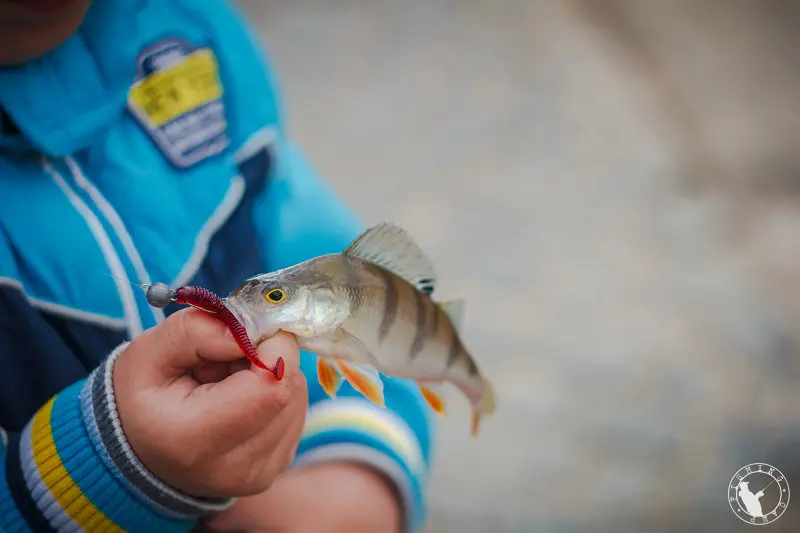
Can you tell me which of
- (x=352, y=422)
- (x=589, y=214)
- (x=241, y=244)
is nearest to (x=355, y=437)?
(x=352, y=422)

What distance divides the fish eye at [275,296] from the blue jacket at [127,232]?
0.25 ft

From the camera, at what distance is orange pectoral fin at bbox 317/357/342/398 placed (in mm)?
284

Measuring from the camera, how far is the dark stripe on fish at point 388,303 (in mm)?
282

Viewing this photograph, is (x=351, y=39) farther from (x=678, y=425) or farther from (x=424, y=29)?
(x=678, y=425)

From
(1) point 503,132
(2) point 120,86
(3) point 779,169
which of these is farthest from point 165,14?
(3) point 779,169

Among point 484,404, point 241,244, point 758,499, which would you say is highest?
point 241,244

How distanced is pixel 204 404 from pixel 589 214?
63cm

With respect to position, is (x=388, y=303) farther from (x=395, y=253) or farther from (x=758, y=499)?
(x=758, y=499)

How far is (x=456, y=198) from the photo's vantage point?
2.64ft

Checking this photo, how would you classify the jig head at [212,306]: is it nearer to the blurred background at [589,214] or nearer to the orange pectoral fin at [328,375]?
the orange pectoral fin at [328,375]

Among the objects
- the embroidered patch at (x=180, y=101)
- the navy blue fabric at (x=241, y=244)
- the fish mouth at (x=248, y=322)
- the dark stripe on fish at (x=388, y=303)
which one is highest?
the embroidered patch at (x=180, y=101)

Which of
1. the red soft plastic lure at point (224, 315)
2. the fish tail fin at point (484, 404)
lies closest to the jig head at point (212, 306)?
the red soft plastic lure at point (224, 315)

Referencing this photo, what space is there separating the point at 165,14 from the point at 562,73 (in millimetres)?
681

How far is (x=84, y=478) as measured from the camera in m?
0.28
